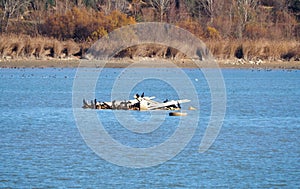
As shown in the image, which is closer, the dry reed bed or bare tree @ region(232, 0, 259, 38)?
the dry reed bed

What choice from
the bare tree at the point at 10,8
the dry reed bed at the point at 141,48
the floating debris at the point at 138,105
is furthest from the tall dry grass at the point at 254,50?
the floating debris at the point at 138,105

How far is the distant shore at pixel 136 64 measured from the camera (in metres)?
48.7

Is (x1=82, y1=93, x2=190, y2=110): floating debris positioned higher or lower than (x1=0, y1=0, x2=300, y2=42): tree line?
higher

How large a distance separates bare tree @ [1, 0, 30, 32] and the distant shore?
12.0 meters

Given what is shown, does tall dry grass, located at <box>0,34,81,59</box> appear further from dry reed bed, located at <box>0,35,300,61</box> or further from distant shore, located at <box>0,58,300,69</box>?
distant shore, located at <box>0,58,300,69</box>

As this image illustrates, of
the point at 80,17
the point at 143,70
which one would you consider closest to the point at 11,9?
the point at 80,17

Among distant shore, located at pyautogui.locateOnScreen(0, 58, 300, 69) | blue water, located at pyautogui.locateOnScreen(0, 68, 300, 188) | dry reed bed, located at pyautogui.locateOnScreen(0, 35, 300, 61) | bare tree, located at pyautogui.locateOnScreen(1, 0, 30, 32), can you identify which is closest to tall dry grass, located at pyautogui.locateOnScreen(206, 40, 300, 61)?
dry reed bed, located at pyautogui.locateOnScreen(0, 35, 300, 61)

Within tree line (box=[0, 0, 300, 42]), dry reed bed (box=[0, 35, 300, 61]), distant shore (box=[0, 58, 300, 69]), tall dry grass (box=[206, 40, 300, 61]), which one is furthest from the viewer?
tree line (box=[0, 0, 300, 42])

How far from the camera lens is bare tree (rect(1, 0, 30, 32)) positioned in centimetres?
6216

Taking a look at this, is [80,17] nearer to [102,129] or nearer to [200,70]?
[200,70]

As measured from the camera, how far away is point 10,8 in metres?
64.8

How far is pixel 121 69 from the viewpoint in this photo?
1940 inches

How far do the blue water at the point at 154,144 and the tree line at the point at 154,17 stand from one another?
852 inches

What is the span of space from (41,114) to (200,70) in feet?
85.8
